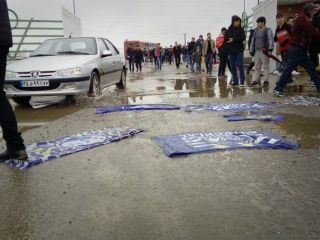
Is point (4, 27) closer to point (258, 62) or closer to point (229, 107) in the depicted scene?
point (229, 107)

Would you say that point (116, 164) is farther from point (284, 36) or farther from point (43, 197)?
point (284, 36)

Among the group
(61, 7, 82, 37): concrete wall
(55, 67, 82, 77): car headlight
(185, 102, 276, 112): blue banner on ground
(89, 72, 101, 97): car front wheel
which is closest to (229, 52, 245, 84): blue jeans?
(185, 102, 276, 112): blue banner on ground

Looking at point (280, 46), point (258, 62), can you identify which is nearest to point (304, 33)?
point (258, 62)

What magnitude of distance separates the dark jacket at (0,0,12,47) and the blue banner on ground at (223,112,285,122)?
9.77ft

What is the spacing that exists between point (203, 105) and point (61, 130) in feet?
8.93

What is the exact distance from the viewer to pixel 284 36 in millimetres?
10352

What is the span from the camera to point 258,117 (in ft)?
17.4

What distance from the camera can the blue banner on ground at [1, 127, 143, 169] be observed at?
12.0 ft

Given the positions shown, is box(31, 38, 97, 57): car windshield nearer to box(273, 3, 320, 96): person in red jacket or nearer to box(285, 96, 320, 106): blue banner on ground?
box(273, 3, 320, 96): person in red jacket

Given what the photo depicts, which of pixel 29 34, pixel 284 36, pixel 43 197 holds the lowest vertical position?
pixel 43 197

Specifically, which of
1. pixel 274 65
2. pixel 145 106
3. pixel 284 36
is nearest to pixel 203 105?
pixel 145 106

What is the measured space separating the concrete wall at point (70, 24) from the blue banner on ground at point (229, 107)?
12545 mm

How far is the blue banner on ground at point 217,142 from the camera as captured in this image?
3.69 meters

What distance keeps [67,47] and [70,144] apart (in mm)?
5216
